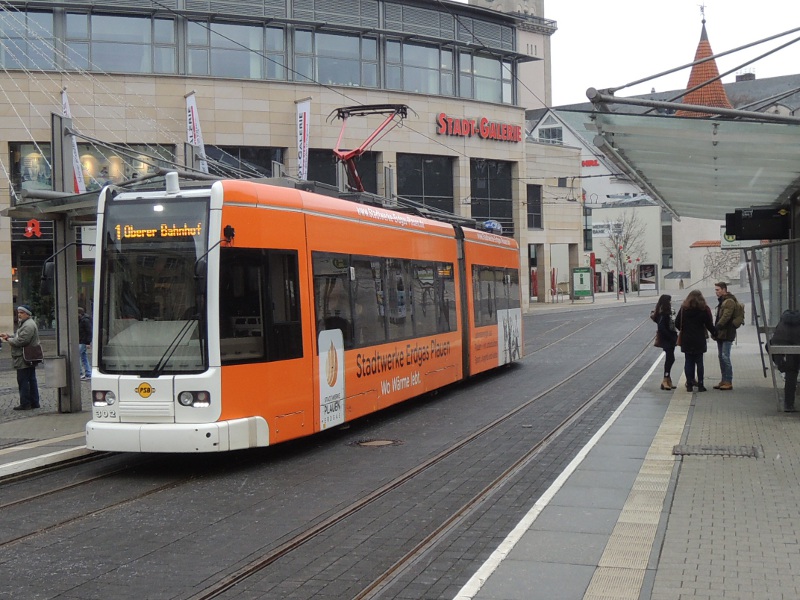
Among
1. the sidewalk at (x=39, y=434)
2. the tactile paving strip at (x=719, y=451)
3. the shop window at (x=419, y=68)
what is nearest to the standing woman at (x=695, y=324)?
the tactile paving strip at (x=719, y=451)

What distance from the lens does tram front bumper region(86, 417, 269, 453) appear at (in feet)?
32.0

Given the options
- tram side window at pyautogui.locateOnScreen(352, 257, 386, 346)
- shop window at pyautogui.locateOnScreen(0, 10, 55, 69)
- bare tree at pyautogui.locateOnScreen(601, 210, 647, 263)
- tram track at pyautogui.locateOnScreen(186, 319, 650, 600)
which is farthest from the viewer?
bare tree at pyautogui.locateOnScreen(601, 210, 647, 263)

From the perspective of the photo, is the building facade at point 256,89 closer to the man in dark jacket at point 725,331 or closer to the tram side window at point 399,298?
the man in dark jacket at point 725,331

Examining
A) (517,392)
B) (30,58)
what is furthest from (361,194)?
(30,58)

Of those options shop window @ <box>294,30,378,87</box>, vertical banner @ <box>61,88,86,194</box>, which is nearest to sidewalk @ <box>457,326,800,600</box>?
vertical banner @ <box>61,88,86,194</box>

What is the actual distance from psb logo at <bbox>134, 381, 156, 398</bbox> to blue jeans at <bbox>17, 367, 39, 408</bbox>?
6.62 meters

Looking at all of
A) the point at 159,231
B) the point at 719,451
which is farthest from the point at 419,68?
the point at 719,451

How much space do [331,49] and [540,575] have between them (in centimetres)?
3853

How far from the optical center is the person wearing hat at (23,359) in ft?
50.5

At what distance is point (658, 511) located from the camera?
7.84m

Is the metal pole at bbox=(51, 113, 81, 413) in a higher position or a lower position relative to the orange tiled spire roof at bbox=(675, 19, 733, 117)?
lower

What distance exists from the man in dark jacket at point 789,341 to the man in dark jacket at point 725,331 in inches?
109

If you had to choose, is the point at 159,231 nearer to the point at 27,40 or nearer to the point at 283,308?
the point at 283,308

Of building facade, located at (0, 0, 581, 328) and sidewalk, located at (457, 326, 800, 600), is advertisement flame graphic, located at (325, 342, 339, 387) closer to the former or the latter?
sidewalk, located at (457, 326, 800, 600)
